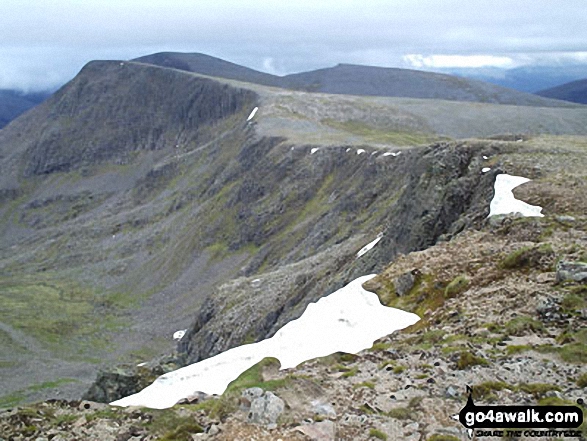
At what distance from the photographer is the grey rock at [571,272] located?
19984mm

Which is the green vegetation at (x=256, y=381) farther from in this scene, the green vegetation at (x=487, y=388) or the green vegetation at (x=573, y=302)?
the green vegetation at (x=573, y=302)

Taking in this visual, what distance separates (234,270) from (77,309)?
4792 cm

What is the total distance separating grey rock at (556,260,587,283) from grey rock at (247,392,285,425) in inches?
463

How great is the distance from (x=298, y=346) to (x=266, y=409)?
778 cm

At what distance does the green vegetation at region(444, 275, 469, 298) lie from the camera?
23516mm

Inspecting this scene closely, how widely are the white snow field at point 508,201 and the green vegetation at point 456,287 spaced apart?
→ 817cm

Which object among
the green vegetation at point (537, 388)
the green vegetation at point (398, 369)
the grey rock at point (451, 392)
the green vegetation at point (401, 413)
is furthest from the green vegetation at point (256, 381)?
the green vegetation at point (537, 388)

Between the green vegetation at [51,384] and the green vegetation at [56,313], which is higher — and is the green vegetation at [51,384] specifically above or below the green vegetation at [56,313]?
above

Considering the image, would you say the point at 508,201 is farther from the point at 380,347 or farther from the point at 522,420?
the point at 522,420

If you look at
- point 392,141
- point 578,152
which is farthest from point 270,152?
point 578,152

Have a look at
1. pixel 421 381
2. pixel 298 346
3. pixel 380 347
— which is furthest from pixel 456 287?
pixel 421 381

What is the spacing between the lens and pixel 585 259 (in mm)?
21688

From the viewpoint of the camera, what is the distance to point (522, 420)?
13078 millimetres

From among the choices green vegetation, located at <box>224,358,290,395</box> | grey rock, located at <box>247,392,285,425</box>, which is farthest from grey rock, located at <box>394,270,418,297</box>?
grey rock, located at <box>247,392,285,425</box>
